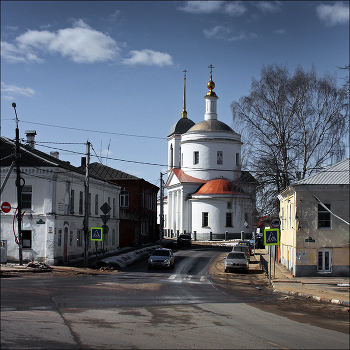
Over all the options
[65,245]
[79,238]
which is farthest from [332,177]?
[79,238]

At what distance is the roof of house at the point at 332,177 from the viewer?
22964 mm

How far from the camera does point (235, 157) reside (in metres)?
72.6

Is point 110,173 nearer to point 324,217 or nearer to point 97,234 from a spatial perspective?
point 97,234

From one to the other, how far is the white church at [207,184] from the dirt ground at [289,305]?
3877cm

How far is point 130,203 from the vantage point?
5197cm

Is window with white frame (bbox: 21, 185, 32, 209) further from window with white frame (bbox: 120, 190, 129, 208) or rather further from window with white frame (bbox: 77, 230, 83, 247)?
window with white frame (bbox: 120, 190, 129, 208)

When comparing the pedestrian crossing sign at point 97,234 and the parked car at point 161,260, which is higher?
the pedestrian crossing sign at point 97,234

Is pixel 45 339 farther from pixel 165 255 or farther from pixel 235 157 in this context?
pixel 235 157

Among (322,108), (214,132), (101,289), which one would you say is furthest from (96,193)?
(214,132)

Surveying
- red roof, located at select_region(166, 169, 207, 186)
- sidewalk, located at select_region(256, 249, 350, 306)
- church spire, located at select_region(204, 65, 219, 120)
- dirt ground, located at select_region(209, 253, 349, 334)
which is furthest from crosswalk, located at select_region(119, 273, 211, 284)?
church spire, located at select_region(204, 65, 219, 120)

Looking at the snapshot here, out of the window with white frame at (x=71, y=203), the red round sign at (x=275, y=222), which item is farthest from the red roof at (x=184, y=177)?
the red round sign at (x=275, y=222)

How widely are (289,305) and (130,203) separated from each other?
38238 millimetres

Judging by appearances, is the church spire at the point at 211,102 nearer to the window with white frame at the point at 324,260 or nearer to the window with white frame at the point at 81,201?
the window with white frame at the point at 81,201

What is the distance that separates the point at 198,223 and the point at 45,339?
58041 mm
